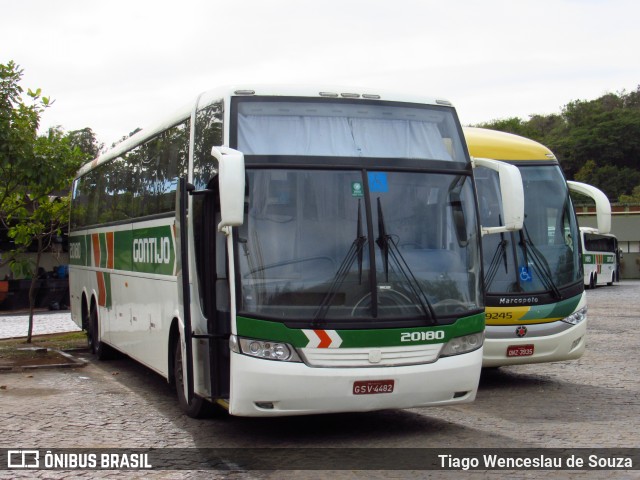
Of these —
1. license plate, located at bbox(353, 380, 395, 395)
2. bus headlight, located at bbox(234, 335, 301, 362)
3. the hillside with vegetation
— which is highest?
the hillside with vegetation

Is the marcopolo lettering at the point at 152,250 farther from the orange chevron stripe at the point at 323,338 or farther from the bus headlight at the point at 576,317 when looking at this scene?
the bus headlight at the point at 576,317

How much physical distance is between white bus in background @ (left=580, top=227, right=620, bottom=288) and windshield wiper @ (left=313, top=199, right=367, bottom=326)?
38328mm

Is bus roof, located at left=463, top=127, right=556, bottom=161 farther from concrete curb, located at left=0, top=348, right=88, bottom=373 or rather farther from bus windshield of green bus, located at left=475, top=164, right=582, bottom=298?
concrete curb, located at left=0, top=348, right=88, bottom=373

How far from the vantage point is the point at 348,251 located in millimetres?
8750

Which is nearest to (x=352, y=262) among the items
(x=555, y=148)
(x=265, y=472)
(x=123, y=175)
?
(x=265, y=472)

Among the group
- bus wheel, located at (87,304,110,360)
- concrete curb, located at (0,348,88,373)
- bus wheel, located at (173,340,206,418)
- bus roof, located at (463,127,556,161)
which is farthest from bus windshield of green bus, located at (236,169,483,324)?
bus wheel, located at (87,304,110,360)

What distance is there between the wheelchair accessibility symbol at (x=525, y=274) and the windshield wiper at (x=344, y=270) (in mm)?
4567

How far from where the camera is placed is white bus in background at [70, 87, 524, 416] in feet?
27.9

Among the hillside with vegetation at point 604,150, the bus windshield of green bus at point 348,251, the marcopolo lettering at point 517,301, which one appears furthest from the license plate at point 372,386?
the hillside with vegetation at point 604,150

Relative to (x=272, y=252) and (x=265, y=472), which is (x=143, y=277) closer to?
(x=272, y=252)

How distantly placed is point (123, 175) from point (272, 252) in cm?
620

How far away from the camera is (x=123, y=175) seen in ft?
46.8

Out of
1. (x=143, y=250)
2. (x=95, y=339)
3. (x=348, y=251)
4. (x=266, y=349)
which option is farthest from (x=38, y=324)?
(x=348, y=251)

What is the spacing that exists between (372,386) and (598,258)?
4378cm
